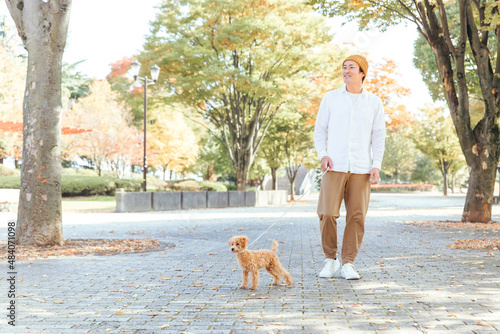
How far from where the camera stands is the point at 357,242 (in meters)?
5.03

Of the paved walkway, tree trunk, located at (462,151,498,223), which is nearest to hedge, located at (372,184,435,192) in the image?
tree trunk, located at (462,151,498,223)

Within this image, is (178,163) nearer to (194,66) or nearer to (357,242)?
(194,66)

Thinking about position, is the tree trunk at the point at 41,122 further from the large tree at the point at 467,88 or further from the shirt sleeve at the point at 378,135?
the large tree at the point at 467,88

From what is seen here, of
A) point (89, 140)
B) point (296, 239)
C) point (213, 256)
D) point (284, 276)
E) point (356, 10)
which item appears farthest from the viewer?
point (89, 140)

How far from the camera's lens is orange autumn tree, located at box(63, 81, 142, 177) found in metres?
31.4

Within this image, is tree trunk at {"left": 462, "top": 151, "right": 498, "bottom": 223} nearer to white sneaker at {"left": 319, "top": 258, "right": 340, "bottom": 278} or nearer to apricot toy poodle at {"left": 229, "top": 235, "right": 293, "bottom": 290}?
white sneaker at {"left": 319, "top": 258, "right": 340, "bottom": 278}

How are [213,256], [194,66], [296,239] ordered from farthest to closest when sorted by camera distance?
[194,66] < [296,239] < [213,256]

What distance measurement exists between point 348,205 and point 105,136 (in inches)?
1109

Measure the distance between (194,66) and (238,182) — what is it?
5.75 m

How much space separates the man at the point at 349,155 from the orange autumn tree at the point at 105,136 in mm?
27502

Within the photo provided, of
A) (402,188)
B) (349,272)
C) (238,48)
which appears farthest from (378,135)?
(402,188)

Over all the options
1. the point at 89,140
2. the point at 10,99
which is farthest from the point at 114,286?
the point at 89,140

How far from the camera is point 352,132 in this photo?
16.4 ft

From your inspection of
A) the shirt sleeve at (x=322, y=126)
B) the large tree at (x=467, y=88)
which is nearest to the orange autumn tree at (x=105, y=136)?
the large tree at (x=467, y=88)
